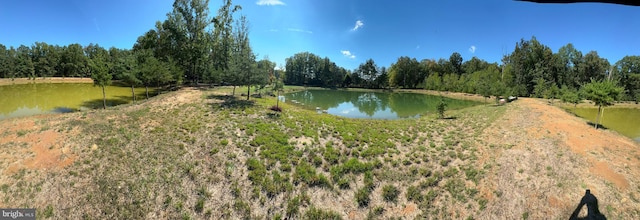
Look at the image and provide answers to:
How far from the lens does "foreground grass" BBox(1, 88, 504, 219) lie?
40.3 feet

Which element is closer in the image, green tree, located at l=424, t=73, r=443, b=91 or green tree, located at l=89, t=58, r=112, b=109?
green tree, located at l=89, t=58, r=112, b=109

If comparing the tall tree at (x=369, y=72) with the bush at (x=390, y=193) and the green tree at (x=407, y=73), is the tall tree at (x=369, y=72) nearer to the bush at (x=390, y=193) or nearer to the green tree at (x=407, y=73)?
the green tree at (x=407, y=73)

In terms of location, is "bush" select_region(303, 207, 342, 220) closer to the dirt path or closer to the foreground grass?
the foreground grass

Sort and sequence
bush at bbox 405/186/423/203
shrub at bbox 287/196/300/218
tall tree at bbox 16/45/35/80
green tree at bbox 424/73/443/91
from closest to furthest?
shrub at bbox 287/196/300/218 → bush at bbox 405/186/423/203 → tall tree at bbox 16/45/35/80 → green tree at bbox 424/73/443/91

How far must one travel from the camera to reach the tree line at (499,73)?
66.2m

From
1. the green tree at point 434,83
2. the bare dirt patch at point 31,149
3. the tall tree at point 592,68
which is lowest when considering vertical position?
the bare dirt patch at point 31,149

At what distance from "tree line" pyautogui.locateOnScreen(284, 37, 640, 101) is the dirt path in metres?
29.8

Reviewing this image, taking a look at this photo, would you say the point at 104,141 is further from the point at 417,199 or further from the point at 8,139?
the point at 417,199

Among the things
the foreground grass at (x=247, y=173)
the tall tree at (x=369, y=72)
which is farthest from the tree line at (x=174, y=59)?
the tall tree at (x=369, y=72)

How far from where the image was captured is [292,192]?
1349cm

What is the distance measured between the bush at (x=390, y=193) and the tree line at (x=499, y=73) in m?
43.1

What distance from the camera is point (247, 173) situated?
48.0 ft

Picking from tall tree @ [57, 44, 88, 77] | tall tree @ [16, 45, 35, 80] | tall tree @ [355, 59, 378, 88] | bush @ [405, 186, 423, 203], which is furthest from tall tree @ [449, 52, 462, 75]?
tall tree @ [16, 45, 35, 80]

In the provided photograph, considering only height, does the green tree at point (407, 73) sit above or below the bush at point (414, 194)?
above
